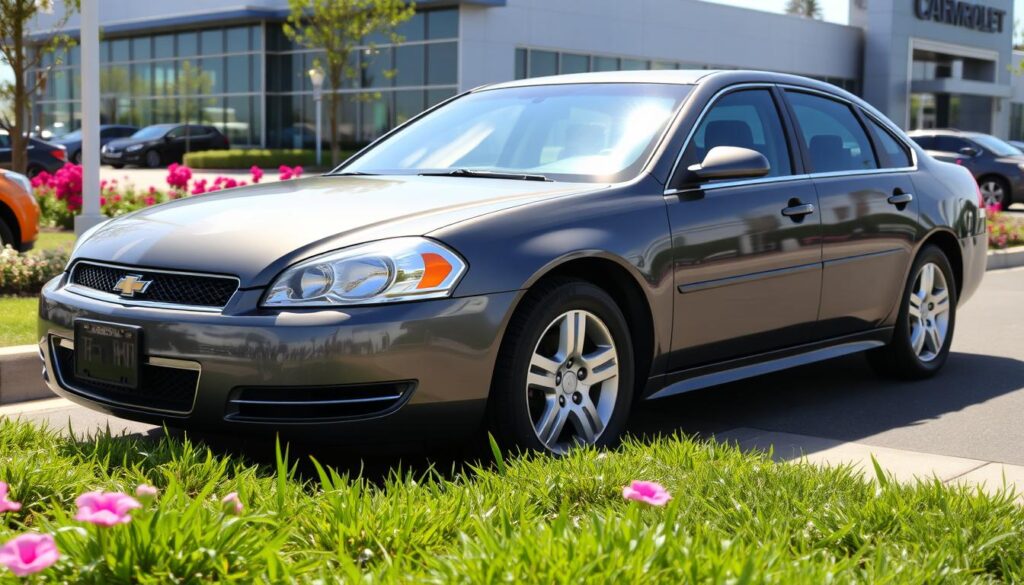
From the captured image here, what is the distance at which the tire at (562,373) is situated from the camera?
175 inches

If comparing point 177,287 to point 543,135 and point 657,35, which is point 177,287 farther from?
point 657,35

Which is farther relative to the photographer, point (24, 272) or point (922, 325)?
point (24, 272)

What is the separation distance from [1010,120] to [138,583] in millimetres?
64869

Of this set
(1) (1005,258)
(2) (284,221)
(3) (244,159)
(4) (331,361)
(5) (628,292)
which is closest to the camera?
(4) (331,361)

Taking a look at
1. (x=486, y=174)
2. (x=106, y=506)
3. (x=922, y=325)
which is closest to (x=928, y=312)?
(x=922, y=325)

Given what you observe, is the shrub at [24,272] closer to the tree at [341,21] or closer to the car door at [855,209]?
the car door at [855,209]

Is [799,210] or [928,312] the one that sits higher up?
[799,210]

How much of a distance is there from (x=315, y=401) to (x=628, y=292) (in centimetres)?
135

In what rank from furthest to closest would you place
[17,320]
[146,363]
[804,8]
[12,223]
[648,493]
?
[804,8], [12,223], [17,320], [146,363], [648,493]

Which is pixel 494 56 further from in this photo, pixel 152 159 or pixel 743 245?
pixel 743 245

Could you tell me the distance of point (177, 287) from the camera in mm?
4422

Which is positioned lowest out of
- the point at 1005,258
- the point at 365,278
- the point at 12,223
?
the point at 1005,258

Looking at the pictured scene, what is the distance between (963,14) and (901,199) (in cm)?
5113

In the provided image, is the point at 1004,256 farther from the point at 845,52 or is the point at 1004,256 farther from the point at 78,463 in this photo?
the point at 845,52
